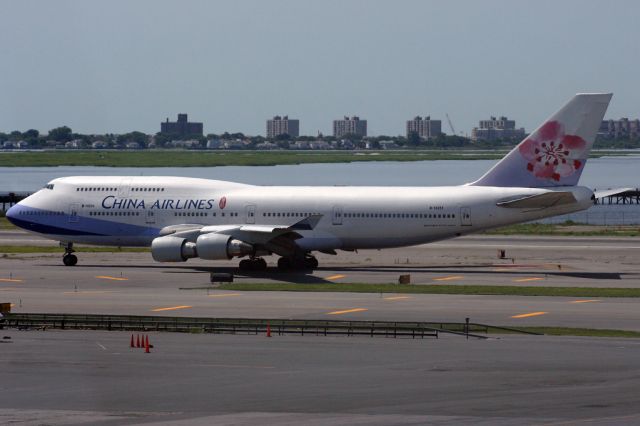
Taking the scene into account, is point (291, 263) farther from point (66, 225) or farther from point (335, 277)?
point (66, 225)

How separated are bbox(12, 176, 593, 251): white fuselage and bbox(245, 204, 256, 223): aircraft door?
0.05 metres

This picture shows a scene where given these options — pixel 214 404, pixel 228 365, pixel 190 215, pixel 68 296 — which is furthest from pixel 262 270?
pixel 214 404

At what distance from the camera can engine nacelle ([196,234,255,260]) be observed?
60.1m

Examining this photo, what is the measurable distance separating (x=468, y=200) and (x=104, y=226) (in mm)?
20010

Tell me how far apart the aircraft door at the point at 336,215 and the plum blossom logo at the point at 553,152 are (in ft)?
32.9

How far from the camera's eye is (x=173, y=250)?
6094 cm

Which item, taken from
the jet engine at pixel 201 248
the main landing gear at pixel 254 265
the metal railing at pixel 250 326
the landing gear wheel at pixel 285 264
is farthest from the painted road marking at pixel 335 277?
the metal railing at pixel 250 326

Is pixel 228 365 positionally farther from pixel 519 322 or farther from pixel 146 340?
pixel 519 322

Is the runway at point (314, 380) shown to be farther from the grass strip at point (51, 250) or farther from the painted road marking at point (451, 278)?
the grass strip at point (51, 250)

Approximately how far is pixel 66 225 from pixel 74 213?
0.83 metres

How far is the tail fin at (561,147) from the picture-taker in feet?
202

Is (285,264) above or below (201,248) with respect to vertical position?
below

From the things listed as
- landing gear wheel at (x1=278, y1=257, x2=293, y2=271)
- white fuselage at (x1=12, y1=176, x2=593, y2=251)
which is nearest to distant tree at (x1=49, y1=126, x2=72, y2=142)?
white fuselage at (x1=12, y1=176, x2=593, y2=251)

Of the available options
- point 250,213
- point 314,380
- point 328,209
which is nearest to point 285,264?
point 250,213
